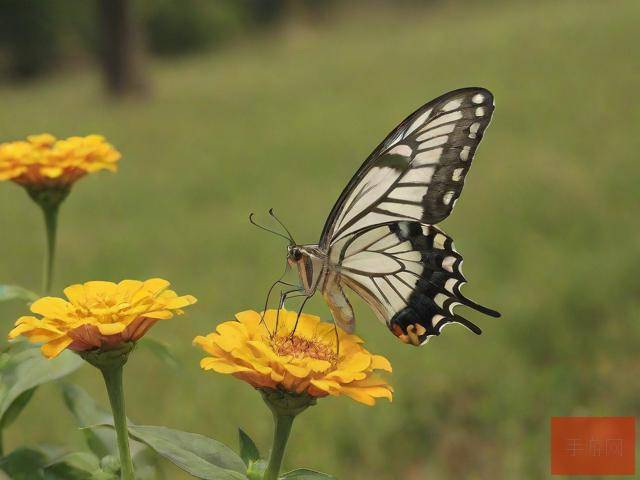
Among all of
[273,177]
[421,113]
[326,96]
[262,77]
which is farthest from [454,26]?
[421,113]

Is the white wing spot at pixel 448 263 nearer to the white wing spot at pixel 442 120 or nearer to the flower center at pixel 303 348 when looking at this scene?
the white wing spot at pixel 442 120

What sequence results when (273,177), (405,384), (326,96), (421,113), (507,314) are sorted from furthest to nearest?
(326,96), (273,177), (507,314), (405,384), (421,113)

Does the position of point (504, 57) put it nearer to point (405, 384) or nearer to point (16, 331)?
point (405, 384)

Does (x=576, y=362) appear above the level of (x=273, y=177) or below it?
below

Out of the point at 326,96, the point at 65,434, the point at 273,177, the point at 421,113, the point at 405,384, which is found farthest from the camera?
the point at 326,96

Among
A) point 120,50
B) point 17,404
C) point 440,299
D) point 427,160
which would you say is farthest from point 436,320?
point 120,50

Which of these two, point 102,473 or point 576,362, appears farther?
point 576,362

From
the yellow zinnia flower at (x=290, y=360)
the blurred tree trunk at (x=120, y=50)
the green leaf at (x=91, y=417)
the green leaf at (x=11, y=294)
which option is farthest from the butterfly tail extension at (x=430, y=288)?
the blurred tree trunk at (x=120, y=50)

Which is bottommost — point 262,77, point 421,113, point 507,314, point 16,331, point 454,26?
point 507,314
